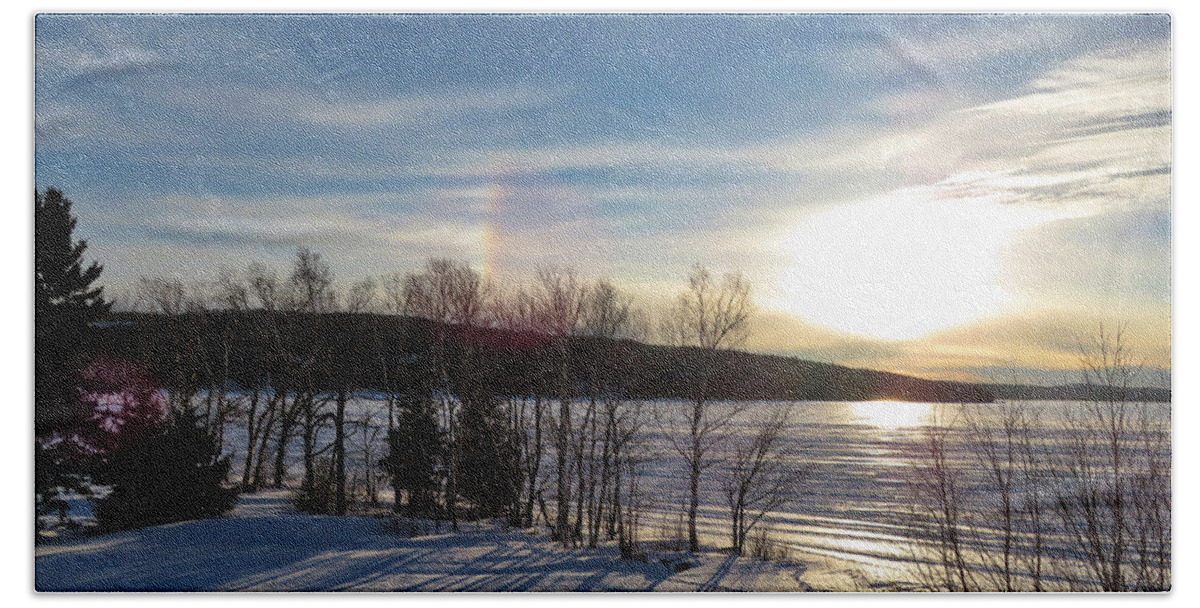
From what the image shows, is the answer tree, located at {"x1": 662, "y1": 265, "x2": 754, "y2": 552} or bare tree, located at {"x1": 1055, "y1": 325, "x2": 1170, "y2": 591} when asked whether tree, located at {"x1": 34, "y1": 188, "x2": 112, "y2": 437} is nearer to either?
tree, located at {"x1": 662, "y1": 265, "x2": 754, "y2": 552}

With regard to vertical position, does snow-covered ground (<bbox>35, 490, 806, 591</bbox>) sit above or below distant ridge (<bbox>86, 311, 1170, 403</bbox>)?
below

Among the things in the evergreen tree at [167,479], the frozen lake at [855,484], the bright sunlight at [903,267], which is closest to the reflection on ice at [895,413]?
the frozen lake at [855,484]

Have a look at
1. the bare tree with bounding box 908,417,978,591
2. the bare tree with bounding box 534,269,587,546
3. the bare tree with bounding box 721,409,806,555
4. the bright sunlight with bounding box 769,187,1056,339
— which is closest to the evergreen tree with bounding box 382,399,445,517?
the bare tree with bounding box 534,269,587,546

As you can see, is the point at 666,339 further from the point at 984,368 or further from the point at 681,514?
the point at 984,368

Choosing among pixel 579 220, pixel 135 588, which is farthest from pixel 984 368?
pixel 135 588

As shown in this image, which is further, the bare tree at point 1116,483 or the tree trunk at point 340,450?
the tree trunk at point 340,450

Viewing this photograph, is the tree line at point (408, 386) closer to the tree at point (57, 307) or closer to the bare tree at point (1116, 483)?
the tree at point (57, 307)
